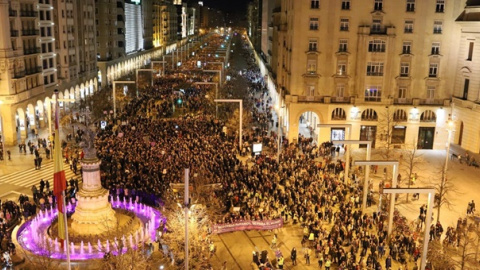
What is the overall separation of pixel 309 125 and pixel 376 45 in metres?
15.5

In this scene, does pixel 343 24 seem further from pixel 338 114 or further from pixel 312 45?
pixel 338 114

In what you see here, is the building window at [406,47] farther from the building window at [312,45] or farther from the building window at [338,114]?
the building window at [312,45]

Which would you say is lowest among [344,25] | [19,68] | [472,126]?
[472,126]

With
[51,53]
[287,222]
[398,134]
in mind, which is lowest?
[287,222]

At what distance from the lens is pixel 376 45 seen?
187 feet

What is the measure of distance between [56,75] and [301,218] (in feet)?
168

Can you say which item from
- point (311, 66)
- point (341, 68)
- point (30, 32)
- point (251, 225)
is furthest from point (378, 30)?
point (30, 32)

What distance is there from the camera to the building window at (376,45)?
186 ft

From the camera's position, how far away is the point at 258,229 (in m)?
33.2

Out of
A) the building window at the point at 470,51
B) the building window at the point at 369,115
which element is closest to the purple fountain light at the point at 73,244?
the building window at the point at 369,115

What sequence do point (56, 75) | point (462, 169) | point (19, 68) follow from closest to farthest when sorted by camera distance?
point (462, 169) → point (19, 68) → point (56, 75)

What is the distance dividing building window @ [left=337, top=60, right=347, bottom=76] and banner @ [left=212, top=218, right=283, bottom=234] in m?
29.1

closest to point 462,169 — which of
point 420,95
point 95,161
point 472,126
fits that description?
point 472,126

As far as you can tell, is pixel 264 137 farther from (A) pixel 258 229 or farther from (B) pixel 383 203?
(A) pixel 258 229
